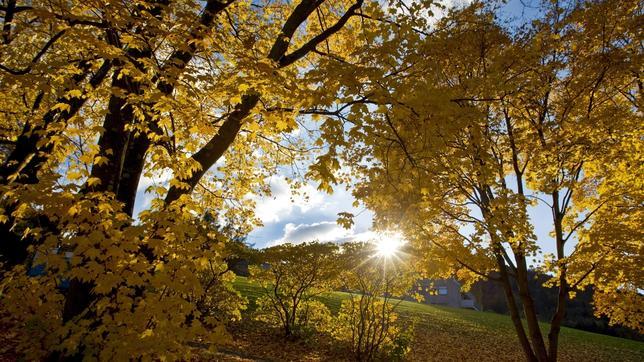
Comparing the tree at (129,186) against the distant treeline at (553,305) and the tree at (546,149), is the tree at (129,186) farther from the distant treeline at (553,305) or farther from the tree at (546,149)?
the distant treeline at (553,305)

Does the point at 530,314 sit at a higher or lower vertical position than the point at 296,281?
higher

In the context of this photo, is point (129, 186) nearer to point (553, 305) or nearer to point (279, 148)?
point (279, 148)

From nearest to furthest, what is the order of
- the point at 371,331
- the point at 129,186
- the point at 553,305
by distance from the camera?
Result: the point at 129,186, the point at 371,331, the point at 553,305

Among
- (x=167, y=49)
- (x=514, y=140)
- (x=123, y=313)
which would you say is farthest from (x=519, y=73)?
(x=123, y=313)

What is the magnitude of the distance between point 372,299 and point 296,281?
2671mm

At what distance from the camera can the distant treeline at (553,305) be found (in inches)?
1159

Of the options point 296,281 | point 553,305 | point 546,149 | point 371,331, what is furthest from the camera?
point 553,305

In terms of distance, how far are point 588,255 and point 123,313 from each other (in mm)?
8624

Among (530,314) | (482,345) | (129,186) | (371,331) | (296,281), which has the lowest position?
(482,345)

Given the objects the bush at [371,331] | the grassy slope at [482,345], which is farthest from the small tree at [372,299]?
the grassy slope at [482,345]

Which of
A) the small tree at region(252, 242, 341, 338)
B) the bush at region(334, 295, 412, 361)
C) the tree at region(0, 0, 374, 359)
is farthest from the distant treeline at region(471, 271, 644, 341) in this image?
the tree at region(0, 0, 374, 359)

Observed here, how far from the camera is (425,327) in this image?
19.2 m

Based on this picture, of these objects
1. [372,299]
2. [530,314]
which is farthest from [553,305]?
[372,299]

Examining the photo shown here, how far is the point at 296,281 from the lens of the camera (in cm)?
1170
